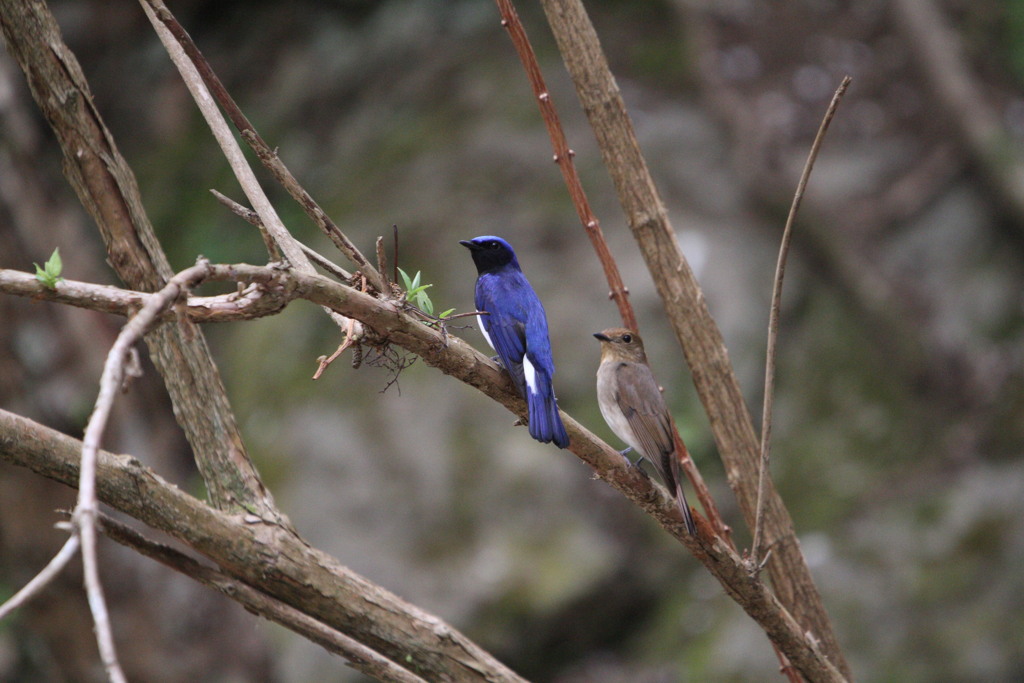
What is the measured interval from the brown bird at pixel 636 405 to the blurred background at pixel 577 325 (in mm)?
1553

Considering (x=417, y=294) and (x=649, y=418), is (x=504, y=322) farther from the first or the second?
(x=417, y=294)

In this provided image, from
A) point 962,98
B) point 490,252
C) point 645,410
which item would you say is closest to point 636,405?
point 645,410

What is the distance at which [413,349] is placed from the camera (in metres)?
2.14

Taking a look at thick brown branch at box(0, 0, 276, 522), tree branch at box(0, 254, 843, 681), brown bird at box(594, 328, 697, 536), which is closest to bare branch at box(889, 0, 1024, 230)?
brown bird at box(594, 328, 697, 536)

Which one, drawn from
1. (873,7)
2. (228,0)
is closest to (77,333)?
(228,0)

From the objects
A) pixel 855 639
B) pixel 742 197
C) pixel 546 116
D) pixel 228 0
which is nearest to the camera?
pixel 546 116

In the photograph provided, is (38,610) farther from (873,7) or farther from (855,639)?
(873,7)

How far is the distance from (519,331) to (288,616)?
121cm

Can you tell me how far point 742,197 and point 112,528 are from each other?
6386 millimetres

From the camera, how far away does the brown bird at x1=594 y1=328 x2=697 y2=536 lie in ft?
10.9

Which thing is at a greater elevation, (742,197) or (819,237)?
(742,197)

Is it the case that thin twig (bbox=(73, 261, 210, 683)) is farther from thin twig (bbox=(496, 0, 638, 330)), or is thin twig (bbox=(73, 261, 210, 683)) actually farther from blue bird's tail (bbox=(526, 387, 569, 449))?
thin twig (bbox=(496, 0, 638, 330))

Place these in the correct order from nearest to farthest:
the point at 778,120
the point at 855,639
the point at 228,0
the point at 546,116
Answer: the point at 546,116, the point at 855,639, the point at 778,120, the point at 228,0

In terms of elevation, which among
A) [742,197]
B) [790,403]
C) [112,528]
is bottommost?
[112,528]
